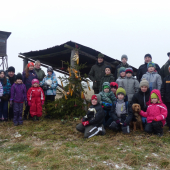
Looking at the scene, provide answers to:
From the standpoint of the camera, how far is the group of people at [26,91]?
6.05 metres

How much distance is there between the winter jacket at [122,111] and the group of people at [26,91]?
252cm

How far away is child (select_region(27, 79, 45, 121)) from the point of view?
6.29 m

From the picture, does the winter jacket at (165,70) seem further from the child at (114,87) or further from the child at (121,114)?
the child at (121,114)

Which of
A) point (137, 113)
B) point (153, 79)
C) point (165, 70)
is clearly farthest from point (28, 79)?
point (165, 70)

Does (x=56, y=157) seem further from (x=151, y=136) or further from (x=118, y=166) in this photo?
(x=151, y=136)

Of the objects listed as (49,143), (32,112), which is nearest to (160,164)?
(49,143)

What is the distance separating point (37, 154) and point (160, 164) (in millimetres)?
2206

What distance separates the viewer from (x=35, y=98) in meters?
6.33

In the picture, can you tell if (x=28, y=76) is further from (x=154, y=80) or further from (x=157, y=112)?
(x=157, y=112)

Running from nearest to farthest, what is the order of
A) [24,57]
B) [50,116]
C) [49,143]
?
[49,143], [50,116], [24,57]

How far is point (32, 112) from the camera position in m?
6.39

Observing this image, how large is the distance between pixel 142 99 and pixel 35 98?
11.5 ft

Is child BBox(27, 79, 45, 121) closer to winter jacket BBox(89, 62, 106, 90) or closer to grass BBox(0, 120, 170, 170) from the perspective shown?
grass BBox(0, 120, 170, 170)

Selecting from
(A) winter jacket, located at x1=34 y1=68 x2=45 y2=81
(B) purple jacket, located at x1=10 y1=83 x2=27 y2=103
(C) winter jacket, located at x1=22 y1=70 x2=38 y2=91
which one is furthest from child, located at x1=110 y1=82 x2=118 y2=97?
(B) purple jacket, located at x1=10 y1=83 x2=27 y2=103
